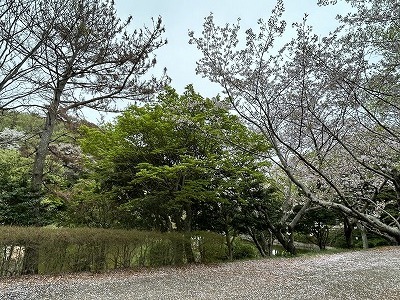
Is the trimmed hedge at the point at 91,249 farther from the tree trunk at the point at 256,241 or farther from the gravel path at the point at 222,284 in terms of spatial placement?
the tree trunk at the point at 256,241

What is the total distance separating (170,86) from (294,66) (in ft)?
13.5

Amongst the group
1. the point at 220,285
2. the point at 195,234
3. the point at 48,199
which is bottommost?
the point at 220,285

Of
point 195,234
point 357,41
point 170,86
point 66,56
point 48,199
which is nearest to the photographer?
point 357,41

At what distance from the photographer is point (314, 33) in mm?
4559

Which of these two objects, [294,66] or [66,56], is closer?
[294,66]

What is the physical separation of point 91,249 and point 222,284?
2818 millimetres

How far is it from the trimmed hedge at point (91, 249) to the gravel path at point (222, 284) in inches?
12.4

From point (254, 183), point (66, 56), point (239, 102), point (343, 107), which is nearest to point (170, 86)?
point (66, 56)

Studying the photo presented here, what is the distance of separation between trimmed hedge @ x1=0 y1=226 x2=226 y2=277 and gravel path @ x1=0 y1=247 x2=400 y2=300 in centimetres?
32

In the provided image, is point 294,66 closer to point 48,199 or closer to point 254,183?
point 254,183

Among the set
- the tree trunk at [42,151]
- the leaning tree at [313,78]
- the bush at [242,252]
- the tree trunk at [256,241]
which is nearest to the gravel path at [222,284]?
the leaning tree at [313,78]

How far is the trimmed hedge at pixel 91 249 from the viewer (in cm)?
566

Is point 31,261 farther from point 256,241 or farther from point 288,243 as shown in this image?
point 288,243

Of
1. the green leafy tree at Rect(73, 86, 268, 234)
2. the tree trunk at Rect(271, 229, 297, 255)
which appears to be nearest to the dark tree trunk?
the green leafy tree at Rect(73, 86, 268, 234)
